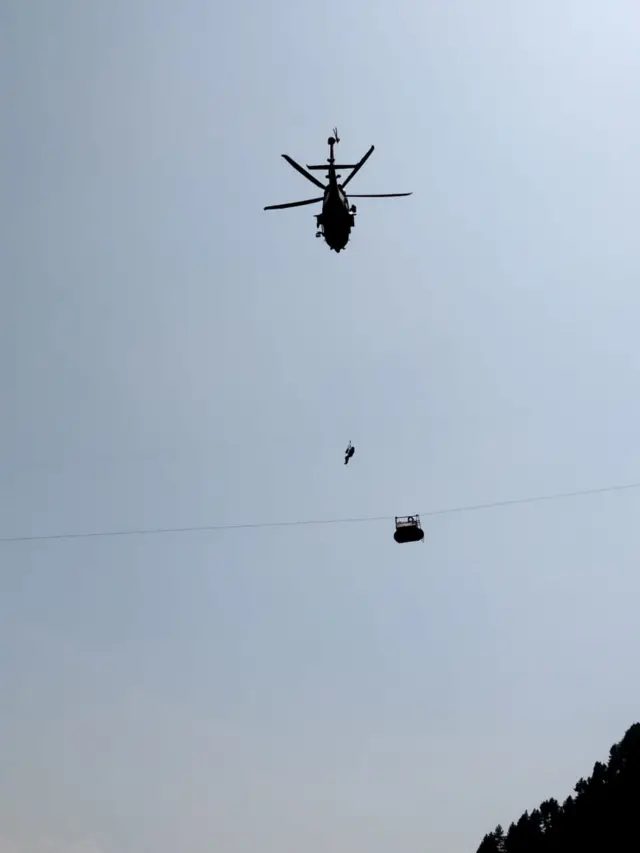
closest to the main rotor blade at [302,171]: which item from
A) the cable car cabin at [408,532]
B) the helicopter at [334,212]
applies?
the helicopter at [334,212]

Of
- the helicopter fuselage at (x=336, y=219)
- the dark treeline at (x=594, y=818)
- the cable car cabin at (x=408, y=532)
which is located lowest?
the dark treeline at (x=594, y=818)

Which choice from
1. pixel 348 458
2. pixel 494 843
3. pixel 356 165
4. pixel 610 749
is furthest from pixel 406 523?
pixel 494 843

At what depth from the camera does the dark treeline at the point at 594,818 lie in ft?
197

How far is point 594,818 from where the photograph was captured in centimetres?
6475

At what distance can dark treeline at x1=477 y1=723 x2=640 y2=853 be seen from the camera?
197 ft

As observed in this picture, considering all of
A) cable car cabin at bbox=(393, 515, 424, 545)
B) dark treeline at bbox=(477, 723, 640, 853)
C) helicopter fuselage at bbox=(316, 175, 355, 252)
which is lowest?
dark treeline at bbox=(477, 723, 640, 853)

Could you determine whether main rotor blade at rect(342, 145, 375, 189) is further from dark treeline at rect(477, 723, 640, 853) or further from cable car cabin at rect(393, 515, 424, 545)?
→ dark treeline at rect(477, 723, 640, 853)

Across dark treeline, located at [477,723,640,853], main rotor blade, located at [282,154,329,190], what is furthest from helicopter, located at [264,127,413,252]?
dark treeline, located at [477,723,640,853]

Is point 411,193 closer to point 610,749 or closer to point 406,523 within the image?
point 406,523

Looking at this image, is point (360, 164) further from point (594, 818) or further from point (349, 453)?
point (594, 818)

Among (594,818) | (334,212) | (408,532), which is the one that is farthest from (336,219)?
(594,818)

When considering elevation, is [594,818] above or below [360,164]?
below

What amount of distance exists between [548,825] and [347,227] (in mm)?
80731

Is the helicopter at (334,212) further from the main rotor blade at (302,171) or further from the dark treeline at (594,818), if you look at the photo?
the dark treeline at (594,818)
